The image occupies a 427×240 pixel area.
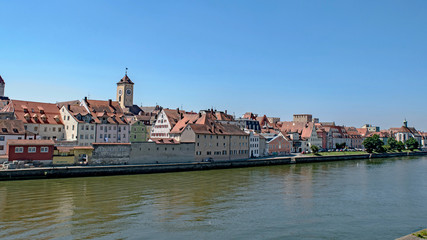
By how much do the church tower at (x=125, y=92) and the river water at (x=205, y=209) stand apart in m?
72.5

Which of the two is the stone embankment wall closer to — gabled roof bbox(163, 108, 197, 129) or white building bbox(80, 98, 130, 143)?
→ white building bbox(80, 98, 130, 143)

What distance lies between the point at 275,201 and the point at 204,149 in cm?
3146

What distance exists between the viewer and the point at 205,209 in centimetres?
2623

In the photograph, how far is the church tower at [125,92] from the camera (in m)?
111

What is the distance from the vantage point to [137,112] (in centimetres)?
11288

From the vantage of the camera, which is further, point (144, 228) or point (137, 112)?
point (137, 112)

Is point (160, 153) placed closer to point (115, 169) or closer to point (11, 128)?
point (115, 169)

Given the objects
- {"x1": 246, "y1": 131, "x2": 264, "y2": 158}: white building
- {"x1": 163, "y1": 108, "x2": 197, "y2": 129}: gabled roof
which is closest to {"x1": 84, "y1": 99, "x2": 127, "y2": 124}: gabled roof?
{"x1": 163, "y1": 108, "x2": 197, "y2": 129}: gabled roof

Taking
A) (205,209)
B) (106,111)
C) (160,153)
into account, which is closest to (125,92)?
(106,111)

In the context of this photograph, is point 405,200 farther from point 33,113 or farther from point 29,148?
point 33,113

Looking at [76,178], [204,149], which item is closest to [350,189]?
[204,149]

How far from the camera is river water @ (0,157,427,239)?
66.7 feet

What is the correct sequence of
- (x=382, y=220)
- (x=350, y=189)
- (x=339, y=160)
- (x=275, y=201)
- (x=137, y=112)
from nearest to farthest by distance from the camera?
1. (x=382, y=220)
2. (x=275, y=201)
3. (x=350, y=189)
4. (x=339, y=160)
5. (x=137, y=112)

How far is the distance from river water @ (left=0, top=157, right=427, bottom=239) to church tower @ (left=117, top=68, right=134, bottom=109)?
7248 centimetres
